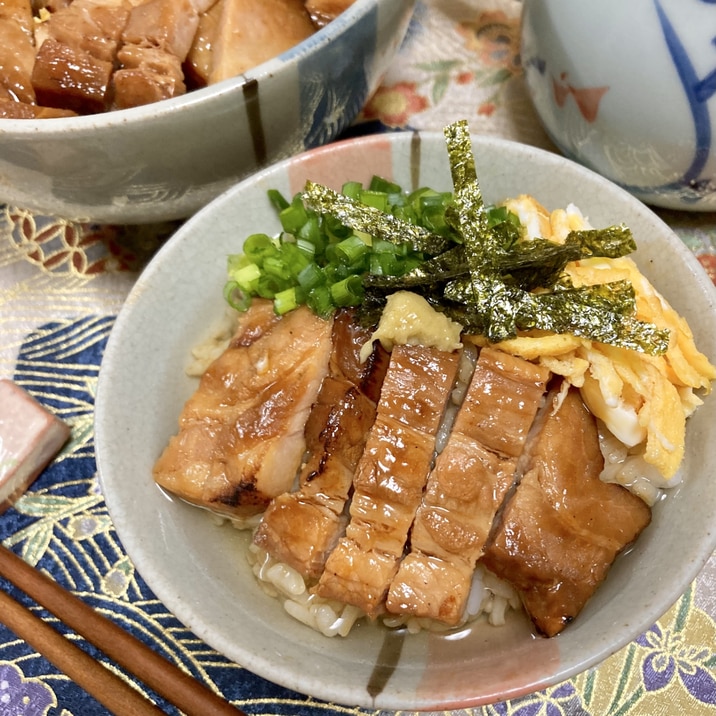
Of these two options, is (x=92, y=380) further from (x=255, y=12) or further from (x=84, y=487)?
(x=255, y=12)

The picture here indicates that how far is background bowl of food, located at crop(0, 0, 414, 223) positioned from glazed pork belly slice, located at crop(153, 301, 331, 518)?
486 millimetres

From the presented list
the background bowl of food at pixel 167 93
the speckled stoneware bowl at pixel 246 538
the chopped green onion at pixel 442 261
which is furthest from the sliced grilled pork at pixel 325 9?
the chopped green onion at pixel 442 261

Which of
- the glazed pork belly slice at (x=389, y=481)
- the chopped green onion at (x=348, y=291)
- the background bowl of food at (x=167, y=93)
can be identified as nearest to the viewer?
the glazed pork belly slice at (x=389, y=481)

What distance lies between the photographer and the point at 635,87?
1.65 meters

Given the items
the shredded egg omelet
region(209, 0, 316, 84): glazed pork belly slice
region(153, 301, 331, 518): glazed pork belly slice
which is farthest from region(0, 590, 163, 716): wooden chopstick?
region(209, 0, 316, 84): glazed pork belly slice

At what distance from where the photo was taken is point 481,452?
146 centimetres

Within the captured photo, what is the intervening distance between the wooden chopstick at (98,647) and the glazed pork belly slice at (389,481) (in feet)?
1.35

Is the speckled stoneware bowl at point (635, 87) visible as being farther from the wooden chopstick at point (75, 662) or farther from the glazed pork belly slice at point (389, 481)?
the wooden chopstick at point (75, 662)

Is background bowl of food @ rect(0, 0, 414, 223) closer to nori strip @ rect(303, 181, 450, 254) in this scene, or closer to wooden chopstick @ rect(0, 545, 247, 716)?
nori strip @ rect(303, 181, 450, 254)

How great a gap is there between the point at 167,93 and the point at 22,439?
105cm

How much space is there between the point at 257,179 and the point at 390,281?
52 cm

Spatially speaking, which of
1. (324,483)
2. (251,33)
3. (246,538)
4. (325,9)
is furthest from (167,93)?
(246,538)

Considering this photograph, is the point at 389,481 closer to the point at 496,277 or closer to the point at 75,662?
the point at 496,277

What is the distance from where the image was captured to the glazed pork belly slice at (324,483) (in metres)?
1.46
